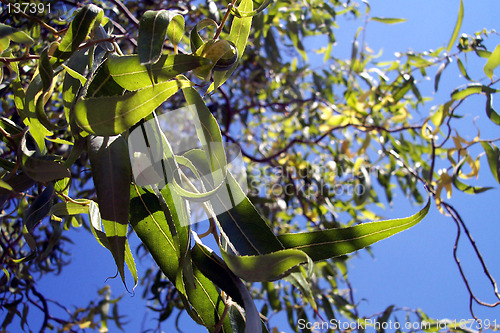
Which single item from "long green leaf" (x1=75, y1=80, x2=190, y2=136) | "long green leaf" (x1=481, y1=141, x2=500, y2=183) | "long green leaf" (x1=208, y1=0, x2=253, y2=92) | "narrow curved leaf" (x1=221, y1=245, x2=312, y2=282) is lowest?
"long green leaf" (x1=481, y1=141, x2=500, y2=183)

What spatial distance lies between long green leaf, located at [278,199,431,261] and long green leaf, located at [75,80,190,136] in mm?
161

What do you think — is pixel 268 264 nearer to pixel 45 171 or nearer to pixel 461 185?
pixel 45 171

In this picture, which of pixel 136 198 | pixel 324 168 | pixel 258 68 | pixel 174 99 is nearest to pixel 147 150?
pixel 136 198

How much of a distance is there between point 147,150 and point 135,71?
7 cm

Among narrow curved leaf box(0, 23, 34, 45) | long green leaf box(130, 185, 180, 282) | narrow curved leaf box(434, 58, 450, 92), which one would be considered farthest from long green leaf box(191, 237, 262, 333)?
narrow curved leaf box(434, 58, 450, 92)

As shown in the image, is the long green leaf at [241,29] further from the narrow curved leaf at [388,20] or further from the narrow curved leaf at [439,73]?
the narrow curved leaf at [388,20]

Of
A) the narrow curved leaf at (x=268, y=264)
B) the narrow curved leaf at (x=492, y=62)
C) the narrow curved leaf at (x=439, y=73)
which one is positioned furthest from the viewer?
the narrow curved leaf at (x=439, y=73)

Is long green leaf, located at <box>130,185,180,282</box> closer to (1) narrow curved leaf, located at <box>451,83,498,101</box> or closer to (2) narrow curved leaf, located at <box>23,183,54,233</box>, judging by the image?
(2) narrow curved leaf, located at <box>23,183,54,233</box>

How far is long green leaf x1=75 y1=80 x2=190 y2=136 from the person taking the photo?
11.6 inches

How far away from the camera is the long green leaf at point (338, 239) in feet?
1.15

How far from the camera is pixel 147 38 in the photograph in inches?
11.8

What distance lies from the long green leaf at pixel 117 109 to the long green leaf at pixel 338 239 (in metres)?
0.16

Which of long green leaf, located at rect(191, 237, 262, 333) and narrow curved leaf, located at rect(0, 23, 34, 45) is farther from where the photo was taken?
narrow curved leaf, located at rect(0, 23, 34, 45)

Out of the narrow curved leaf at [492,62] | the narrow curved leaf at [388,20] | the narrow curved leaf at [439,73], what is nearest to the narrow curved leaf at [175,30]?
the narrow curved leaf at [492,62]
